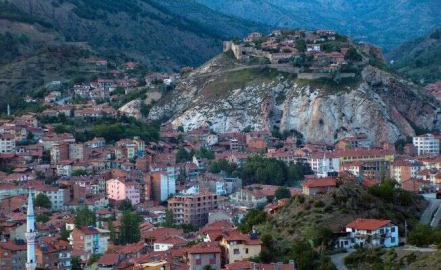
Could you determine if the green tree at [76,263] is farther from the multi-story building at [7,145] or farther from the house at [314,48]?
the house at [314,48]

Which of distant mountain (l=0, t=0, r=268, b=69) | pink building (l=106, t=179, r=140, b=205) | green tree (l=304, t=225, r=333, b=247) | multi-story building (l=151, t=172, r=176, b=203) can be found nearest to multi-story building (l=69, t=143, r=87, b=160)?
pink building (l=106, t=179, r=140, b=205)

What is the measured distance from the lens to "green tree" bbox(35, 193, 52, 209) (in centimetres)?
5781

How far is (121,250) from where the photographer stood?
143 feet

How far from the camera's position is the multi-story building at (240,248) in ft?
126

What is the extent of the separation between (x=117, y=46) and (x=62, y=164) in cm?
5728

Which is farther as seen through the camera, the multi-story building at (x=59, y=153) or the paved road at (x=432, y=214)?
the multi-story building at (x=59, y=153)

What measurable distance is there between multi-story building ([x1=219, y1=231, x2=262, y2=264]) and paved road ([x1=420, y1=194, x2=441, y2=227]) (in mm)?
8054

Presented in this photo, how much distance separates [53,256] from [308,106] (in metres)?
35.9

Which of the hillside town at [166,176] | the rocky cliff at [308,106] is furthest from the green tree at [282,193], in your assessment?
Result: the rocky cliff at [308,106]

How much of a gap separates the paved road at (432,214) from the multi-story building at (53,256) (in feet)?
40.2

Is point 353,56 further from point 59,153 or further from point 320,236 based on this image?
point 320,236

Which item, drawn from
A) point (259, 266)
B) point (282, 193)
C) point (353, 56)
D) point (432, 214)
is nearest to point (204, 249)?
point (259, 266)

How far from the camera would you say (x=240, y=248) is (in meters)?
38.5

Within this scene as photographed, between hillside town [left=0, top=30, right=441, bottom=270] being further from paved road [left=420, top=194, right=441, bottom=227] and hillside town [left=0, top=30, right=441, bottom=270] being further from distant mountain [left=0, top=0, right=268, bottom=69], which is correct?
distant mountain [left=0, top=0, right=268, bottom=69]
